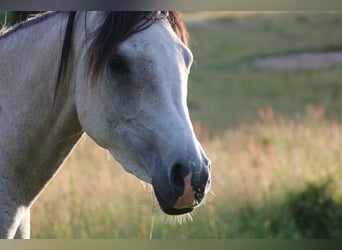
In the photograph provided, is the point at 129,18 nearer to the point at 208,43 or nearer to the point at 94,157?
the point at 94,157

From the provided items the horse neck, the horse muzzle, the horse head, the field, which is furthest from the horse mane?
the field

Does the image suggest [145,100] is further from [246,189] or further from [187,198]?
A: [246,189]

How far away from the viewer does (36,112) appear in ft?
5.58

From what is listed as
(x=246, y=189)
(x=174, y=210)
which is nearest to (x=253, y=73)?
(x=246, y=189)

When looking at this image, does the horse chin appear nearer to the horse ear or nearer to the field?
the horse ear

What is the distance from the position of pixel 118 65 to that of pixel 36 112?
278 mm

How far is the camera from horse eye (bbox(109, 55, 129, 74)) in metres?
1.55

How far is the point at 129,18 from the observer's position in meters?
1.58

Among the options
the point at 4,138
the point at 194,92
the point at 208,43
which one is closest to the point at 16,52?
the point at 4,138

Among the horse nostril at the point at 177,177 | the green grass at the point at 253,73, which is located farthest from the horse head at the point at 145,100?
the green grass at the point at 253,73

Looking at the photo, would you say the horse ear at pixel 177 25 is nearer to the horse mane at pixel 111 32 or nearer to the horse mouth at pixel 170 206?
the horse mane at pixel 111 32

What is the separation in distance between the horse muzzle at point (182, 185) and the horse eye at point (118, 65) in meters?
0.25

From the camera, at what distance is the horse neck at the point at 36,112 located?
1.69m
